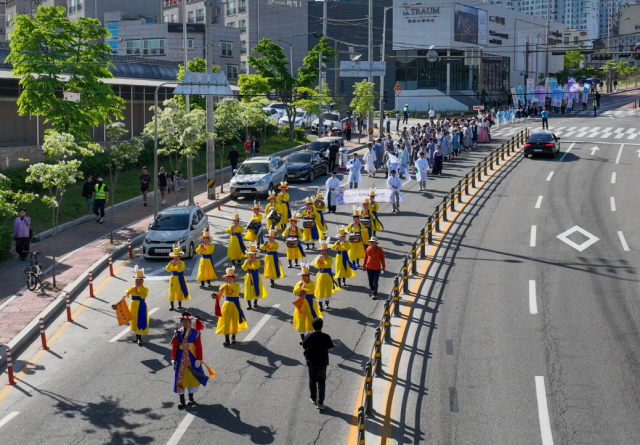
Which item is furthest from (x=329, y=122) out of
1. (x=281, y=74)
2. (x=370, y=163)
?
(x=370, y=163)

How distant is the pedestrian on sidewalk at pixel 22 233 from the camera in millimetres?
24172

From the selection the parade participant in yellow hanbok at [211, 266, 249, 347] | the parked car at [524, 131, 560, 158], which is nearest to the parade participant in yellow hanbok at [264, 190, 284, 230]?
the parade participant in yellow hanbok at [211, 266, 249, 347]

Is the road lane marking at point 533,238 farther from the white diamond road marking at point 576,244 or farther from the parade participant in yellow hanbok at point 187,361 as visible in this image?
the parade participant in yellow hanbok at point 187,361

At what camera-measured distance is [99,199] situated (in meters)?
29.5

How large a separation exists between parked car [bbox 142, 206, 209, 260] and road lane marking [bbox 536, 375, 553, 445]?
13.3 meters

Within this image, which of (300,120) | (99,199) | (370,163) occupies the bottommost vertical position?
(99,199)

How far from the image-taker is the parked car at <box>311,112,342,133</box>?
58.2m

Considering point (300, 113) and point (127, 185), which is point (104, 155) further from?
point (300, 113)

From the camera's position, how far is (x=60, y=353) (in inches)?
655

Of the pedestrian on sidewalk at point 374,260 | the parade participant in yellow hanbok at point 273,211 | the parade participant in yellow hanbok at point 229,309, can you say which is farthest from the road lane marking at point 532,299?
the parade participant in yellow hanbok at point 273,211

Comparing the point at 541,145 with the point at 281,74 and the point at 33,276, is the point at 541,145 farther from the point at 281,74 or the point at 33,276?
the point at 33,276

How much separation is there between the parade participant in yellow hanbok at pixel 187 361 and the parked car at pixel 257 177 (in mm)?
20690

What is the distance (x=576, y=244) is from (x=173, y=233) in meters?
12.4

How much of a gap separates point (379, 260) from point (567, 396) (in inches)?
258
